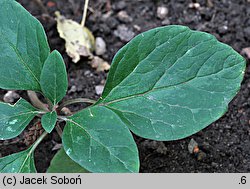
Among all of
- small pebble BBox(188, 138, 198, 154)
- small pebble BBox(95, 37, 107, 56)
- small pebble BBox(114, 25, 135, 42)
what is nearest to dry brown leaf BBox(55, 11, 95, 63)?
small pebble BBox(95, 37, 107, 56)

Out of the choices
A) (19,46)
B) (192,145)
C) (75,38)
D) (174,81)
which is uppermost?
(19,46)

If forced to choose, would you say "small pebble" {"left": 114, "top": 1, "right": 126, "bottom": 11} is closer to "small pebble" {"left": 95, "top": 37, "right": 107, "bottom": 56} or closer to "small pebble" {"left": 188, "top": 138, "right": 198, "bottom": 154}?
"small pebble" {"left": 95, "top": 37, "right": 107, "bottom": 56}

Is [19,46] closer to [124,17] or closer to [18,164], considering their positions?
[18,164]

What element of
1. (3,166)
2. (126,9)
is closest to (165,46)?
(3,166)

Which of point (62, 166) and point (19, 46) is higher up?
point (19, 46)

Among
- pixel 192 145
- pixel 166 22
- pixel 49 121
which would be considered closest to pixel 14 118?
pixel 49 121

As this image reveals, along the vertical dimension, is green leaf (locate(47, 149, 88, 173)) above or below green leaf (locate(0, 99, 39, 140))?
below

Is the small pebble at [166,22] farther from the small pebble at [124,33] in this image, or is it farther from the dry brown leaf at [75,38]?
the dry brown leaf at [75,38]
